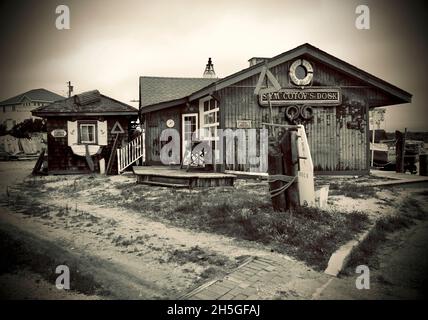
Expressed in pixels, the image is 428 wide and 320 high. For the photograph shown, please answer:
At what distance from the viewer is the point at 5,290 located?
158 inches

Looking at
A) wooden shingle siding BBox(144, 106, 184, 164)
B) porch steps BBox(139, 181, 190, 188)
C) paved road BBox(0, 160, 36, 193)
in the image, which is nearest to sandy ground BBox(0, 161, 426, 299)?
porch steps BBox(139, 181, 190, 188)

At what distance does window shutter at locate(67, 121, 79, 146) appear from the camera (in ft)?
53.1

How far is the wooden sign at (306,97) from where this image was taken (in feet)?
42.8

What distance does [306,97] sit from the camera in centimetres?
1323

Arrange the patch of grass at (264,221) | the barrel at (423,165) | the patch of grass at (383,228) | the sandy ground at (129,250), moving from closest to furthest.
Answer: the sandy ground at (129,250), the patch of grass at (383,228), the patch of grass at (264,221), the barrel at (423,165)

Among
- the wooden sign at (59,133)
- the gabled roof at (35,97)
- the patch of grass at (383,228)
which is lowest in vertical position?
the patch of grass at (383,228)

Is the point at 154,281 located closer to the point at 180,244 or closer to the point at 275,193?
the point at 180,244

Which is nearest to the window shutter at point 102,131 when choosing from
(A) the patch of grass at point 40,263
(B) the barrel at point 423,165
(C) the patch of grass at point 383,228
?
(A) the patch of grass at point 40,263

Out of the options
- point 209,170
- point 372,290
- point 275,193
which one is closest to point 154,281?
point 372,290

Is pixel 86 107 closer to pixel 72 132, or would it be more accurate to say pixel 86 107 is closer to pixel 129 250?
pixel 72 132

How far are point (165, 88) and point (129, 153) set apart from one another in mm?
5509

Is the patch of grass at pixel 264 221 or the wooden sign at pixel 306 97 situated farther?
the wooden sign at pixel 306 97

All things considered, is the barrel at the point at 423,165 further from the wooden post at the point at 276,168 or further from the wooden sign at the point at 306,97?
the wooden post at the point at 276,168

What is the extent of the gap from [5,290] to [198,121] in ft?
40.9
